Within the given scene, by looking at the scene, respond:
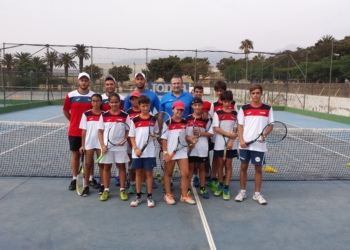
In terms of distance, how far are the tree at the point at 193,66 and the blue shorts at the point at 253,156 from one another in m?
12.1

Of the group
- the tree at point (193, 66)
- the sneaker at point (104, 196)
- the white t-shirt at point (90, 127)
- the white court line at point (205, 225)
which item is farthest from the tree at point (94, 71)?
the white court line at point (205, 225)

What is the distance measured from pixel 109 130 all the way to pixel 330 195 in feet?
9.93

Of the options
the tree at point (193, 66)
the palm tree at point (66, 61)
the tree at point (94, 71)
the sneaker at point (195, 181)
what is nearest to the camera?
the sneaker at point (195, 181)

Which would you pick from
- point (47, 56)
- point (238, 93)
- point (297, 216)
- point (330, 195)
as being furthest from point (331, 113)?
point (47, 56)

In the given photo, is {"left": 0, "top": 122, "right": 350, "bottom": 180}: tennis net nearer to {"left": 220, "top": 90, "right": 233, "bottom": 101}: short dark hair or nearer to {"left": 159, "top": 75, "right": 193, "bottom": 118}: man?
{"left": 159, "top": 75, "right": 193, "bottom": 118}: man

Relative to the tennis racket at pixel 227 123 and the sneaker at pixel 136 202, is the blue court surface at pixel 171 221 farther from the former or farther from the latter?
the tennis racket at pixel 227 123

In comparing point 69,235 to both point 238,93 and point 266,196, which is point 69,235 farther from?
point 238,93

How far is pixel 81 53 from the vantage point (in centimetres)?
1580

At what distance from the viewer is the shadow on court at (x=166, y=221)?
3.07 meters

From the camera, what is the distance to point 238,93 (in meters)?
20.0

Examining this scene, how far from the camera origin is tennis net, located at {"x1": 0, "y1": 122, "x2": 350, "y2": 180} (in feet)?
17.4

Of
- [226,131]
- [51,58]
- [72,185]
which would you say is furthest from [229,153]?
[51,58]

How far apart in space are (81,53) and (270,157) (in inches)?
463

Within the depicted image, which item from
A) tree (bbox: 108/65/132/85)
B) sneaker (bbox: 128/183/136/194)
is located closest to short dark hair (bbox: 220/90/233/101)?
sneaker (bbox: 128/183/136/194)
